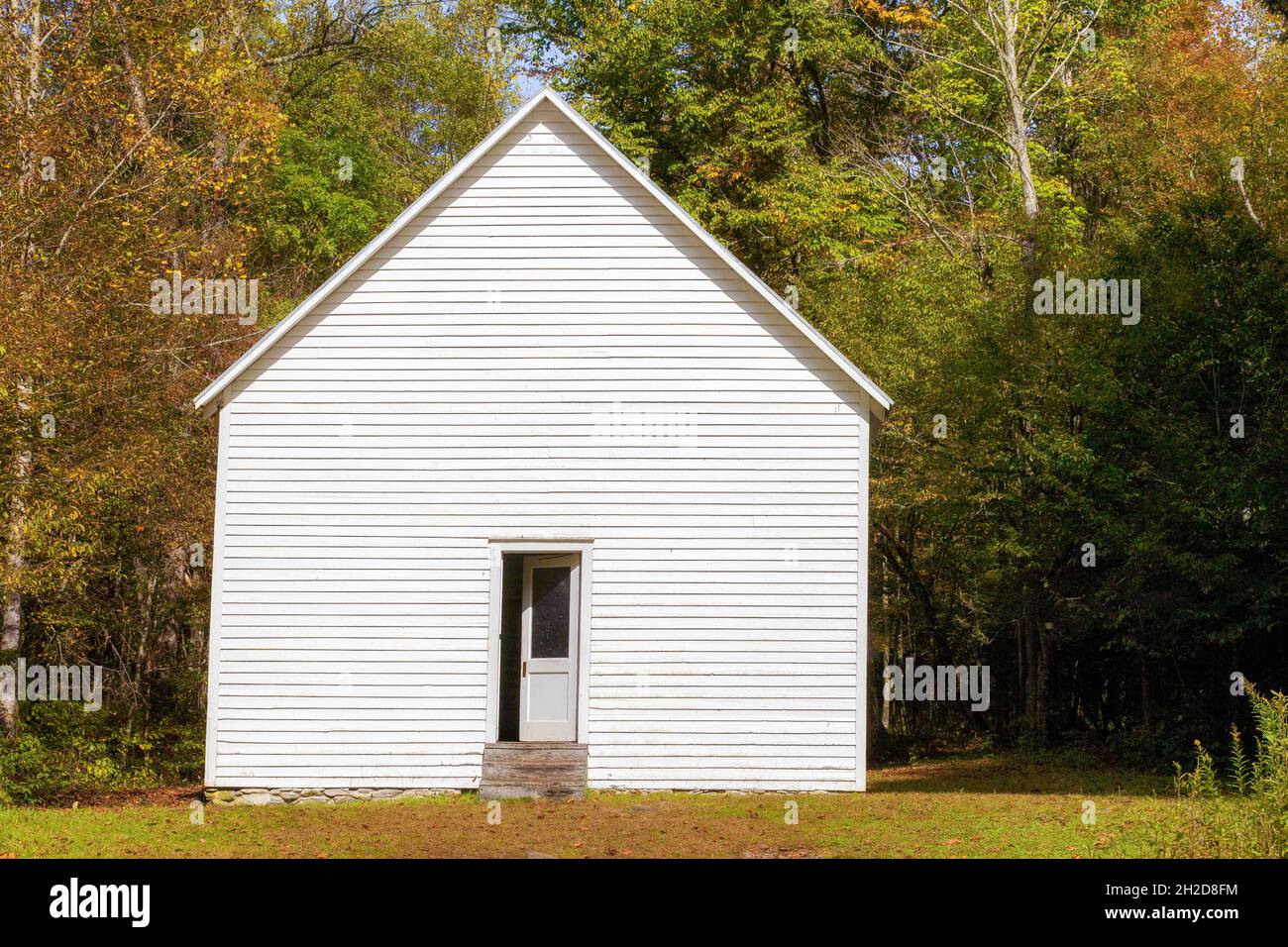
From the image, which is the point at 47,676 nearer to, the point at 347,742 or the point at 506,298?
the point at 347,742

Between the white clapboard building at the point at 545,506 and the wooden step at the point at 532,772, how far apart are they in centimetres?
3

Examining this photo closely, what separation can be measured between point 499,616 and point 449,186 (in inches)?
202

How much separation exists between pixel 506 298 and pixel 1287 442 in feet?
32.7

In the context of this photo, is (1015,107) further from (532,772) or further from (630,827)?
(630,827)

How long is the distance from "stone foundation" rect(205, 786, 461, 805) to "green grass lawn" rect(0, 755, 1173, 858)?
14 centimetres

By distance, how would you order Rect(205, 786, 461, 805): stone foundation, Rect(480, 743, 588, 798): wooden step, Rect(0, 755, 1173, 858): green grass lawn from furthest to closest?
Rect(205, 786, 461, 805): stone foundation
Rect(480, 743, 588, 798): wooden step
Rect(0, 755, 1173, 858): green grass lawn

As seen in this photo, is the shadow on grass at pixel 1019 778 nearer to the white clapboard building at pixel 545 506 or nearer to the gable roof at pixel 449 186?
the white clapboard building at pixel 545 506

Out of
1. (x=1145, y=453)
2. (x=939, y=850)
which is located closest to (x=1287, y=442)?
(x=1145, y=453)

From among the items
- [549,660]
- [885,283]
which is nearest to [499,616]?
[549,660]

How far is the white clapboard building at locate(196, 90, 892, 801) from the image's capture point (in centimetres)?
1515

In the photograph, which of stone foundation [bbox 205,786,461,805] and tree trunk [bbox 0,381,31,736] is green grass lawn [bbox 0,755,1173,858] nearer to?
stone foundation [bbox 205,786,461,805]

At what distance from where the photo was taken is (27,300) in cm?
1712

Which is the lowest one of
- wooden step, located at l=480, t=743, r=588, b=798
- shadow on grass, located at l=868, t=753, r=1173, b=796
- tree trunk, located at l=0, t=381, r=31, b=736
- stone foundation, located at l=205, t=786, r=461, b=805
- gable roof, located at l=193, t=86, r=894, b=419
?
shadow on grass, located at l=868, t=753, r=1173, b=796

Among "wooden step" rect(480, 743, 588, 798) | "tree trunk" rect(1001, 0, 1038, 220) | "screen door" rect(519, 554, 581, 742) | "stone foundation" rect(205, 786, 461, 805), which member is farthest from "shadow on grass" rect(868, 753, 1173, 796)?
"tree trunk" rect(1001, 0, 1038, 220)
